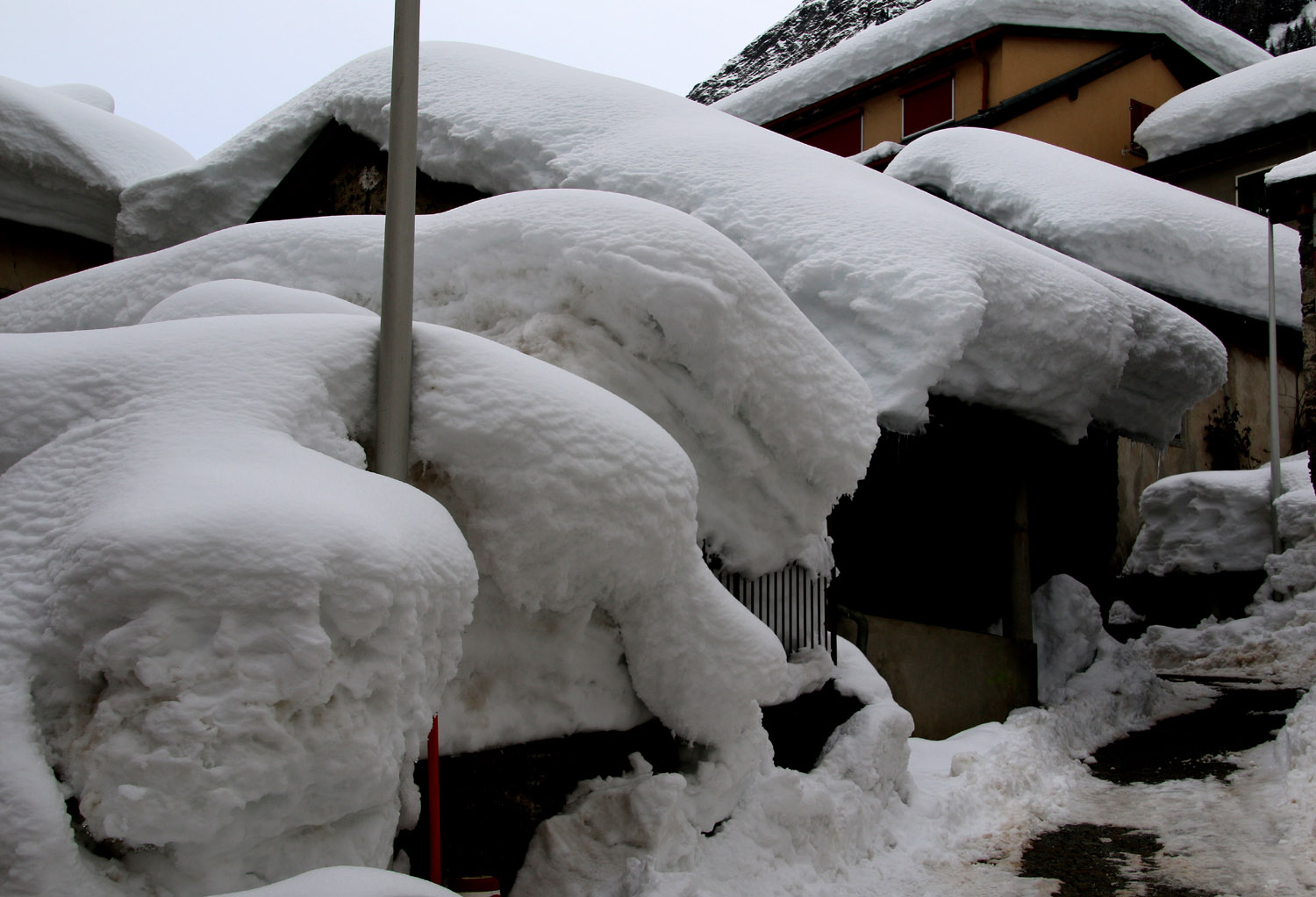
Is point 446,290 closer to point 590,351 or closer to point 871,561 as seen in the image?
point 590,351

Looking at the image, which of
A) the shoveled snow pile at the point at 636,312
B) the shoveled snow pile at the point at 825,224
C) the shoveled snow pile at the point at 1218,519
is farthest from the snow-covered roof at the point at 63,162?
the shoveled snow pile at the point at 1218,519

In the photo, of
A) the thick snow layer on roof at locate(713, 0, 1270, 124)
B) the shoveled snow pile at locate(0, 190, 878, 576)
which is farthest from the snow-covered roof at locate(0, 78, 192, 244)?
the thick snow layer on roof at locate(713, 0, 1270, 124)

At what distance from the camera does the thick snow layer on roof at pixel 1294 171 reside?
20.7 ft

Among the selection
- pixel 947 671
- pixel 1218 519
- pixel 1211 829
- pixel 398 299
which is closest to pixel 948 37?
pixel 1218 519

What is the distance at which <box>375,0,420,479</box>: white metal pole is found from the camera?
249 centimetres

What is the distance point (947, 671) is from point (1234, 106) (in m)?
9.76

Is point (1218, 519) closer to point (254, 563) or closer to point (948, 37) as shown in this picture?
point (948, 37)

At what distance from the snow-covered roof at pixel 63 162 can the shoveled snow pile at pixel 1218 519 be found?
9.65m

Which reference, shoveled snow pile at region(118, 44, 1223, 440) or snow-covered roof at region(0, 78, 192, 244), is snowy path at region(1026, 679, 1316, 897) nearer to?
shoveled snow pile at region(118, 44, 1223, 440)

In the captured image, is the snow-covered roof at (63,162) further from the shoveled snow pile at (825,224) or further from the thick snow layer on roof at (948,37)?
the thick snow layer on roof at (948,37)

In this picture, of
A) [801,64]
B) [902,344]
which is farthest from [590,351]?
[801,64]

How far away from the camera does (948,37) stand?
13594 millimetres

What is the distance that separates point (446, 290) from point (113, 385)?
1.48 metres

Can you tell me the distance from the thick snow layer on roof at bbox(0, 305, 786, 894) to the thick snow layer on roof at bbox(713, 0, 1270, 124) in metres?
12.4
